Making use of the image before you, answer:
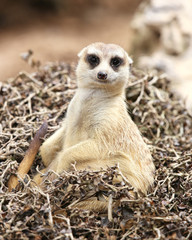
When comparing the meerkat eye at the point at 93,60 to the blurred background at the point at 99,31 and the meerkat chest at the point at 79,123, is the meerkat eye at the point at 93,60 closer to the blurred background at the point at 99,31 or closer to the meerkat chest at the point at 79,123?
the meerkat chest at the point at 79,123

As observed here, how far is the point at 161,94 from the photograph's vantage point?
172 inches

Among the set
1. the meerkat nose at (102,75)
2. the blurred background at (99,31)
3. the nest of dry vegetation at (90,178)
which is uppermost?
the blurred background at (99,31)

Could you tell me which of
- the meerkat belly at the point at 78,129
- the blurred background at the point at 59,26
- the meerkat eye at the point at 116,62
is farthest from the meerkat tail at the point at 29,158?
the blurred background at the point at 59,26

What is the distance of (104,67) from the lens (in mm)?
3146

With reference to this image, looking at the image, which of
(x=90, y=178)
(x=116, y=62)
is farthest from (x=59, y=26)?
(x=90, y=178)

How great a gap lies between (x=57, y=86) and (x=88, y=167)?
1459 mm

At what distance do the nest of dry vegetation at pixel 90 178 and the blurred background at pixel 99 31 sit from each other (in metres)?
1.84

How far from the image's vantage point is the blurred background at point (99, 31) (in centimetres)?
673

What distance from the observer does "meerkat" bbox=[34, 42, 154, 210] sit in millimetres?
2975

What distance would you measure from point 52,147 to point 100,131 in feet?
1.78

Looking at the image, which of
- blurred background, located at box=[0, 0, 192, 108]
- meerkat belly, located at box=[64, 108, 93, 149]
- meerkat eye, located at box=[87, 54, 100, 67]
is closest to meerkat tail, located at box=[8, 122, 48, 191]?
meerkat belly, located at box=[64, 108, 93, 149]

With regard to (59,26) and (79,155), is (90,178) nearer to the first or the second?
(79,155)

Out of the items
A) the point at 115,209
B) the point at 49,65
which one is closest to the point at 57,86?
the point at 49,65

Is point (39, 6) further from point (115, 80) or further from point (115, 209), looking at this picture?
point (115, 209)
